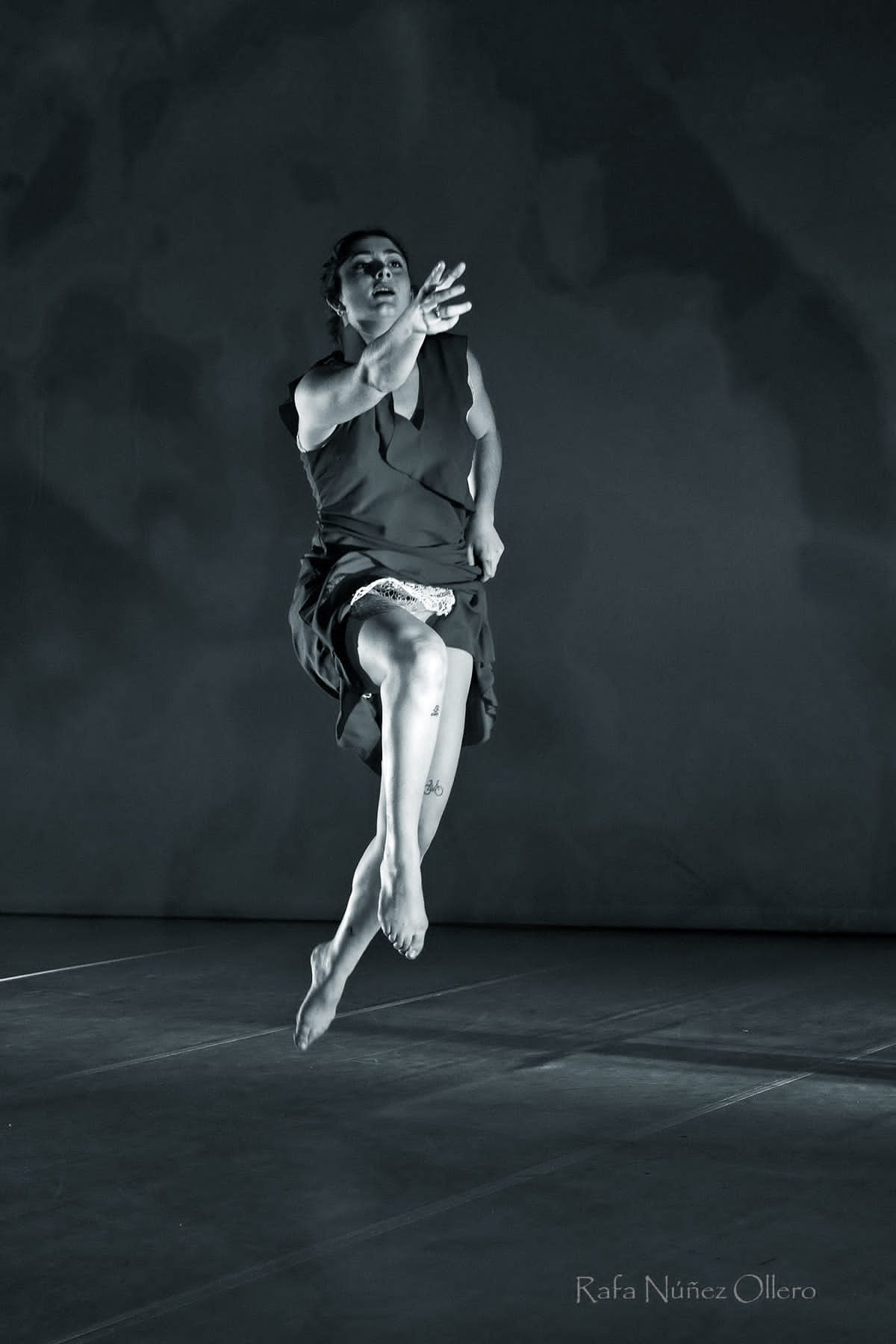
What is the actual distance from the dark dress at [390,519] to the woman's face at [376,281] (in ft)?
0.32

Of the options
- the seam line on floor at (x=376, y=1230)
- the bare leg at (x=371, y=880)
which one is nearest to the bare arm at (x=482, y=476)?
the bare leg at (x=371, y=880)

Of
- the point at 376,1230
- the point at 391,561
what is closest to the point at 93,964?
the point at 391,561

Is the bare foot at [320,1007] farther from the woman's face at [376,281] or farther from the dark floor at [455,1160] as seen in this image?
the woman's face at [376,281]

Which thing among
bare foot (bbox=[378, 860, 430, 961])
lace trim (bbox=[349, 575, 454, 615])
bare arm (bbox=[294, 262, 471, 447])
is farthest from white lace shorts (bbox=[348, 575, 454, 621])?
bare foot (bbox=[378, 860, 430, 961])

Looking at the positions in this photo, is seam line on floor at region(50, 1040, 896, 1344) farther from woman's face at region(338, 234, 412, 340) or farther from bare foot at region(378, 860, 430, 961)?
woman's face at region(338, 234, 412, 340)

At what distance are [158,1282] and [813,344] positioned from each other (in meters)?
3.61

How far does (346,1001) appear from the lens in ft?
11.4

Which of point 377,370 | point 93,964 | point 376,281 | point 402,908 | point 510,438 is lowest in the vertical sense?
point 93,964

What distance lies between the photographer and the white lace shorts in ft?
8.75

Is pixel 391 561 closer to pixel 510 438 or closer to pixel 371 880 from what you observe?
pixel 371 880

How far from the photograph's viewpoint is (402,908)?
8.00ft

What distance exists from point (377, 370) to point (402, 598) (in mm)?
402

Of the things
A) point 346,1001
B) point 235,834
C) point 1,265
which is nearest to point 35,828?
point 235,834

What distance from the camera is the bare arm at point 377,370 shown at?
2408 millimetres
